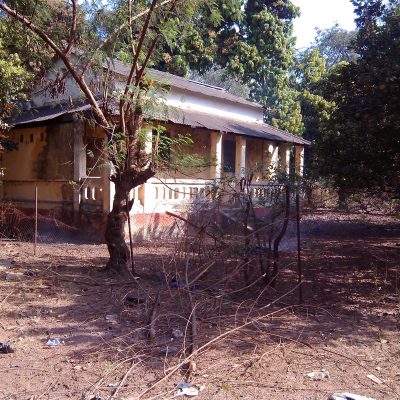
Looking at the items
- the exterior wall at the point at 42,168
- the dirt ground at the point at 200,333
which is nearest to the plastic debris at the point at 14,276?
the dirt ground at the point at 200,333

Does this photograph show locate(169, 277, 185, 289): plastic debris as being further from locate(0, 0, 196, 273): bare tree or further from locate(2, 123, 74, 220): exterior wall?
locate(2, 123, 74, 220): exterior wall

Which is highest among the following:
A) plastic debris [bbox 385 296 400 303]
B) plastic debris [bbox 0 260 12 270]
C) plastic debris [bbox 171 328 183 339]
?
plastic debris [bbox 0 260 12 270]

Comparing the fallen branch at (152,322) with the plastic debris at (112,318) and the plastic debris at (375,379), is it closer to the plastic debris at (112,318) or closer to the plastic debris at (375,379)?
the plastic debris at (112,318)

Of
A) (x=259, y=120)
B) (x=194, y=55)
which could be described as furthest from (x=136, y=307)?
(x=194, y=55)

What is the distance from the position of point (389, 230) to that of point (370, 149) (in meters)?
8.25

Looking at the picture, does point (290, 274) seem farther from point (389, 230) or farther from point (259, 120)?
point (259, 120)

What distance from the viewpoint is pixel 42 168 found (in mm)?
14289

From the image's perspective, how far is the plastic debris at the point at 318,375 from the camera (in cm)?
439

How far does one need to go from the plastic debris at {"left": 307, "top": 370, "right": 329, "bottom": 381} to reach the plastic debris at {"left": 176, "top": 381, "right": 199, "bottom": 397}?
3.65ft

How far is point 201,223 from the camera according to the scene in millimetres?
7605

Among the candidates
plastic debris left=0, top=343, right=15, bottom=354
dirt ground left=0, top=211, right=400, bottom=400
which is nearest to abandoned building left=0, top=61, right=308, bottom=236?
dirt ground left=0, top=211, right=400, bottom=400

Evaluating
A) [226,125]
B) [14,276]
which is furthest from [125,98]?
[226,125]

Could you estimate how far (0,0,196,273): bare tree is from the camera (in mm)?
7445

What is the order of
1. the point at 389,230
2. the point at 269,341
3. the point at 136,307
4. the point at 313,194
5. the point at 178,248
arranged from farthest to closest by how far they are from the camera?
the point at 389,230 < the point at 313,194 < the point at 178,248 < the point at 136,307 < the point at 269,341
